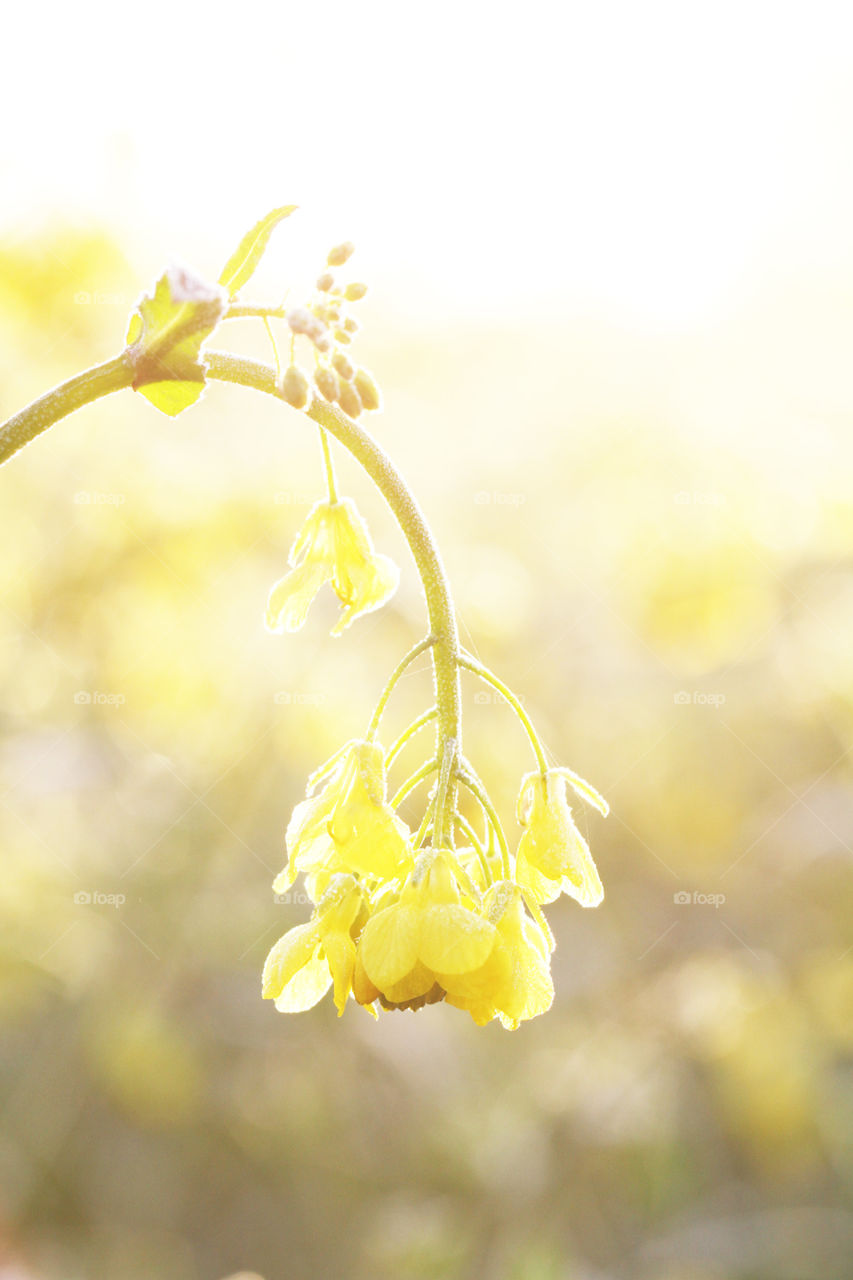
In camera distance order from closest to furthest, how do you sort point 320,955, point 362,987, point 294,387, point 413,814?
point 294,387 < point 362,987 < point 320,955 < point 413,814

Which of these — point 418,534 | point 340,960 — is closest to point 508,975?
point 340,960

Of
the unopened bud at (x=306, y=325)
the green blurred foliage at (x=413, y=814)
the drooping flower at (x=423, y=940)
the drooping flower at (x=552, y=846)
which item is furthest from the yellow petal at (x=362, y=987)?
the green blurred foliage at (x=413, y=814)

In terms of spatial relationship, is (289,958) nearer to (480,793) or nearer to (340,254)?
(480,793)

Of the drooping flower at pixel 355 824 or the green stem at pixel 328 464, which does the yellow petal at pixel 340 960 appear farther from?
the green stem at pixel 328 464

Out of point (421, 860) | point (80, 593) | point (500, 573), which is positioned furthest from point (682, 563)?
point (421, 860)

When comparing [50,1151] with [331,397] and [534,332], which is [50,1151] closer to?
[331,397]
